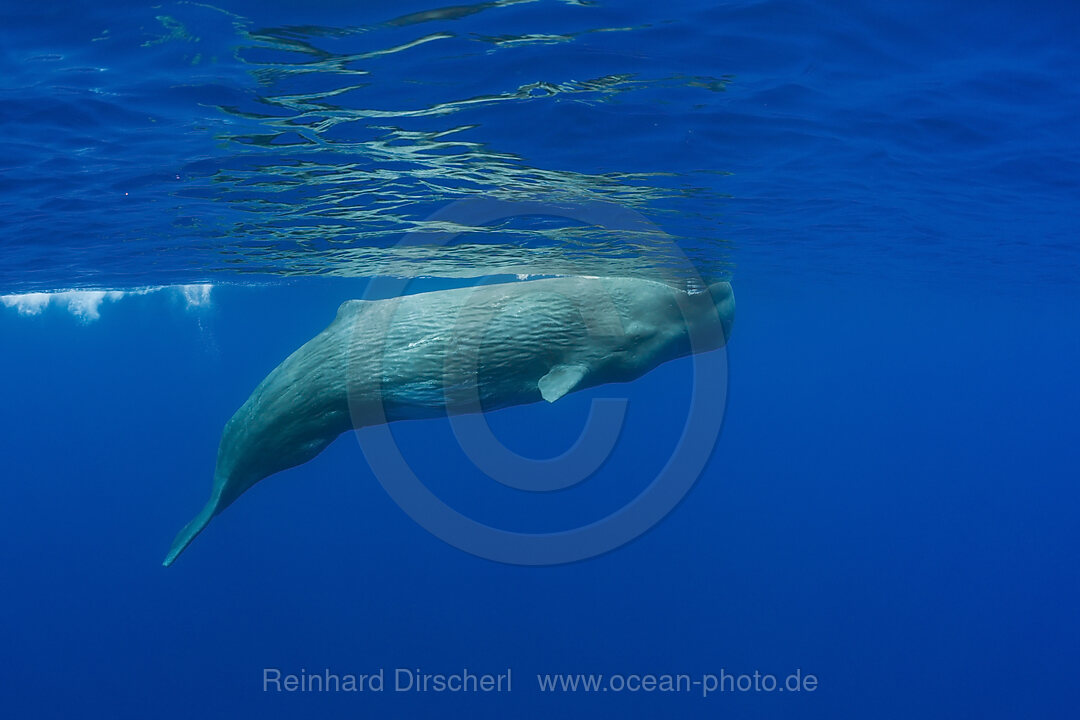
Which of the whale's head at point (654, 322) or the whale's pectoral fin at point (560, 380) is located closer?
the whale's pectoral fin at point (560, 380)

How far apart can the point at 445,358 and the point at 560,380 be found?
105 centimetres

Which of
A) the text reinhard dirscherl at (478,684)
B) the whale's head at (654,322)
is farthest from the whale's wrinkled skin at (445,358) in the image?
the text reinhard dirscherl at (478,684)

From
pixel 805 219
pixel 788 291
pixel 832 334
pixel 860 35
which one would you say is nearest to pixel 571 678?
pixel 805 219

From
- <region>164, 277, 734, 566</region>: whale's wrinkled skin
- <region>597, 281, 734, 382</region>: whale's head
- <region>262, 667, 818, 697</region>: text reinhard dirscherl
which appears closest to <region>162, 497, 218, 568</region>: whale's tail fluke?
<region>164, 277, 734, 566</region>: whale's wrinkled skin

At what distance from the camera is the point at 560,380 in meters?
5.44

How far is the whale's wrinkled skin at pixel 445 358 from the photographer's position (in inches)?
222

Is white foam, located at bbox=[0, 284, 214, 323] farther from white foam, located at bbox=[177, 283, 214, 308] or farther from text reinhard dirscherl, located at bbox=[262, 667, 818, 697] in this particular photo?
text reinhard dirscherl, located at bbox=[262, 667, 818, 697]

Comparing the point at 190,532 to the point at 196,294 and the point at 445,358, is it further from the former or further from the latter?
the point at 196,294

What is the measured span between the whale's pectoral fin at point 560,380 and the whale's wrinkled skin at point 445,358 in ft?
0.06

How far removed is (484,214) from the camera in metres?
12.8

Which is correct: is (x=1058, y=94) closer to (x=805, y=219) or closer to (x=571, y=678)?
(x=805, y=219)

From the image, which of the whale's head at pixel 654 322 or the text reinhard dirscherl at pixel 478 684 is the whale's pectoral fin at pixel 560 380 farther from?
the text reinhard dirscherl at pixel 478 684

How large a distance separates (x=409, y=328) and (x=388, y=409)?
0.81 meters

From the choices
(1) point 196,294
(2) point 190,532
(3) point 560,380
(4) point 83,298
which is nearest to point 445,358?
(3) point 560,380
